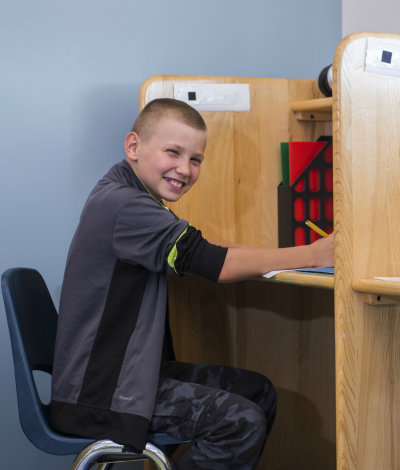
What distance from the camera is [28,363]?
875 mm

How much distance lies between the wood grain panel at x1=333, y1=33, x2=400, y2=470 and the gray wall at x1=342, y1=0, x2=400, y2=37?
30.2 inches

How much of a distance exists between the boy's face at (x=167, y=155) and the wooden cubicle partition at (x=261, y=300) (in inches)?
10.0

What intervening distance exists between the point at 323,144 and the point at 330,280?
2.10 ft

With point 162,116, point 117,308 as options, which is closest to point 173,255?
point 117,308

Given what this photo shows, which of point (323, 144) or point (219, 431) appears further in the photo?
point (323, 144)

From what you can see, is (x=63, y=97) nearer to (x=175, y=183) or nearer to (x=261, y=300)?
(x=175, y=183)

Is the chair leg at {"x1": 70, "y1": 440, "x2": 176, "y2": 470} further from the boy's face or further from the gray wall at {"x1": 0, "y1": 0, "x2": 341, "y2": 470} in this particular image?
the gray wall at {"x1": 0, "y1": 0, "x2": 341, "y2": 470}

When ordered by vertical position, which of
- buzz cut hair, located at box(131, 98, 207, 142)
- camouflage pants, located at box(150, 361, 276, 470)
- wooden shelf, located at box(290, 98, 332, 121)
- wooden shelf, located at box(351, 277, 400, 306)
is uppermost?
wooden shelf, located at box(290, 98, 332, 121)

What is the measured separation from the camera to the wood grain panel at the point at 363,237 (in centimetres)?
78

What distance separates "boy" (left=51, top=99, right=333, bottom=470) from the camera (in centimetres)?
85

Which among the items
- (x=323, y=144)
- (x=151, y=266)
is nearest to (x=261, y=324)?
(x=323, y=144)

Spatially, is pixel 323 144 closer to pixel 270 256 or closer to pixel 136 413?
pixel 270 256

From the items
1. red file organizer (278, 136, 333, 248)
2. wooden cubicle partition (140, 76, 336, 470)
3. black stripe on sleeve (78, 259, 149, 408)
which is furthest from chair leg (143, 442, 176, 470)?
red file organizer (278, 136, 333, 248)

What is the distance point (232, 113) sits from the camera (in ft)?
4.48
